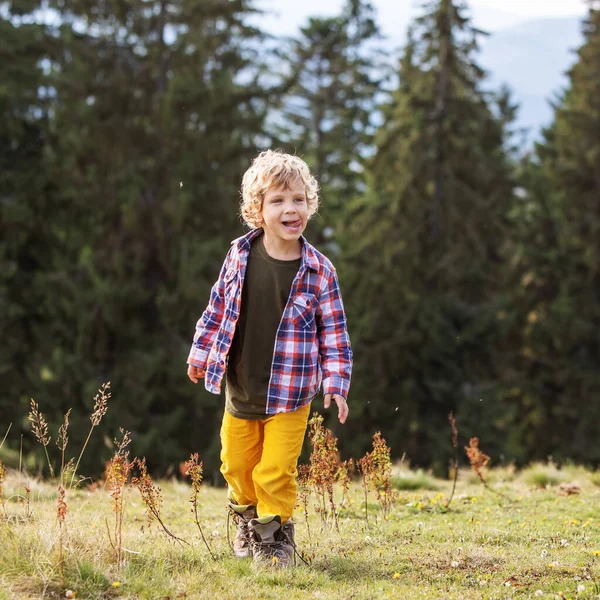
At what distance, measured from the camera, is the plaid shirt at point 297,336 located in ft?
13.2

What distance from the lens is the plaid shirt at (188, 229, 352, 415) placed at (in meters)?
4.03

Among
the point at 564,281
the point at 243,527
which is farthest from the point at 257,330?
the point at 564,281

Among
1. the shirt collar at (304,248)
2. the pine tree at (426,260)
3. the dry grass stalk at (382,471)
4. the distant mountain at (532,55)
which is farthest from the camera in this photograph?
the distant mountain at (532,55)

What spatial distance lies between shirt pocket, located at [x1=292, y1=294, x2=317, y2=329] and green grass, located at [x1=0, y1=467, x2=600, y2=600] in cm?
115

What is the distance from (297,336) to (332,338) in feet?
0.62

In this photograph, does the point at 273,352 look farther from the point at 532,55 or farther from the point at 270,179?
the point at 532,55

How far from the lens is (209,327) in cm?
431

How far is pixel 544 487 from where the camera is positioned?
24.2 ft

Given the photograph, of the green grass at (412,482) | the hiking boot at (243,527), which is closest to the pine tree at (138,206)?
the green grass at (412,482)

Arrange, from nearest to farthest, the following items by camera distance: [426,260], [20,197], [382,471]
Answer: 1. [382,471]
2. [20,197]
3. [426,260]

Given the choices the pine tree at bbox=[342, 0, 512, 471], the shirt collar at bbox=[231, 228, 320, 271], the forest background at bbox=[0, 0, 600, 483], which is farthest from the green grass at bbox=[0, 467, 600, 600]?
the pine tree at bbox=[342, 0, 512, 471]

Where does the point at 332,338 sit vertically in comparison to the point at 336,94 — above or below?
below

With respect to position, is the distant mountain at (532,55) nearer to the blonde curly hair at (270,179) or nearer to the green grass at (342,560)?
the green grass at (342,560)

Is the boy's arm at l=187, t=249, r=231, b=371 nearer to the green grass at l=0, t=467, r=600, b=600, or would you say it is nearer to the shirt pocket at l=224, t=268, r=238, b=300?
the shirt pocket at l=224, t=268, r=238, b=300
